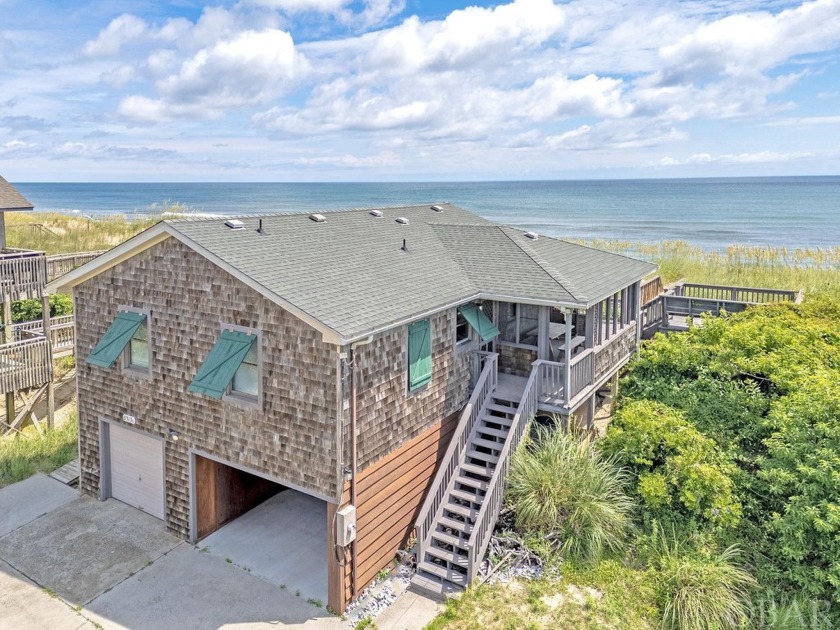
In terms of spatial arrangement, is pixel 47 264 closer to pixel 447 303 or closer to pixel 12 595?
pixel 12 595

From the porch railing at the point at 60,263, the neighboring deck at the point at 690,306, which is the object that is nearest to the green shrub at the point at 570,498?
the neighboring deck at the point at 690,306

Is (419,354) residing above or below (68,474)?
above

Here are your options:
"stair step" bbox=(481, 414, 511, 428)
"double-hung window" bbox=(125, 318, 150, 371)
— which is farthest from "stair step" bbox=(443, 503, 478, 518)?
"double-hung window" bbox=(125, 318, 150, 371)

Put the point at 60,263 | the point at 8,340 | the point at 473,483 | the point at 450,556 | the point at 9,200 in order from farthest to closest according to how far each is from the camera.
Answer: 1. the point at 9,200
2. the point at 60,263
3. the point at 8,340
4. the point at 473,483
5. the point at 450,556

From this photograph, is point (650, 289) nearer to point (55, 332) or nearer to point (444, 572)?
point (444, 572)

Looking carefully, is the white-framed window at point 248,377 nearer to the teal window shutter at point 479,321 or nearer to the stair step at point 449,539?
the stair step at point 449,539

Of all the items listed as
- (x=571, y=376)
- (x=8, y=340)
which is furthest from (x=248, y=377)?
(x=8, y=340)

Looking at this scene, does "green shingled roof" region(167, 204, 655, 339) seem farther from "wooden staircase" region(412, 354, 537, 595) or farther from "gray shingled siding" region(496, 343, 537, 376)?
"wooden staircase" region(412, 354, 537, 595)

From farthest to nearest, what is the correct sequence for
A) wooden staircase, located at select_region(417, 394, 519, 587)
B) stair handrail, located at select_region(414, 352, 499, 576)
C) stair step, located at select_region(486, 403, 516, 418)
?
stair step, located at select_region(486, 403, 516, 418)
stair handrail, located at select_region(414, 352, 499, 576)
wooden staircase, located at select_region(417, 394, 519, 587)
